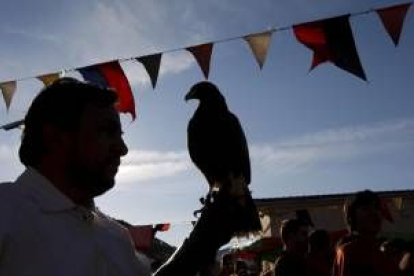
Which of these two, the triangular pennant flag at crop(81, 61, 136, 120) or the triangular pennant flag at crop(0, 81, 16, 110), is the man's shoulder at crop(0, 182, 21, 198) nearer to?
the triangular pennant flag at crop(81, 61, 136, 120)

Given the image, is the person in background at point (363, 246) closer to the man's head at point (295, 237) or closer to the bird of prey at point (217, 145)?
the man's head at point (295, 237)

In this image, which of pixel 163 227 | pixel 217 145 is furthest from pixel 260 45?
pixel 163 227

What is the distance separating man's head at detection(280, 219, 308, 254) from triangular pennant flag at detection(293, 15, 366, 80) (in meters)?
1.86

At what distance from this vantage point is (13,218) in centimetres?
150

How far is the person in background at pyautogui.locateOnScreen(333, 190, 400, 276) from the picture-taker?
4043mm

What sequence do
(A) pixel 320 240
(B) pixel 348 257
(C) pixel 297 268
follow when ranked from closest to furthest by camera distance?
(B) pixel 348 257 < (C) pixel 297 268 < (A) pixel 320 240

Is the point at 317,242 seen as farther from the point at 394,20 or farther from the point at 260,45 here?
the point at 260,45

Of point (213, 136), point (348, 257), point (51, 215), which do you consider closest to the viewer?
point (51, 215)

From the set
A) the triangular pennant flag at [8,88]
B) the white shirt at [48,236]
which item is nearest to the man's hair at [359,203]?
the white shirt at [48,236]

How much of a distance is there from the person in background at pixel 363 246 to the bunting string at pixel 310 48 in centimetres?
220

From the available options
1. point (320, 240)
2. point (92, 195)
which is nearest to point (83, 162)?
point (92, 195)

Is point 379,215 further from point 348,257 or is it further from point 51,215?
point 51,215

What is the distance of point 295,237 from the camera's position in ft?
17.0

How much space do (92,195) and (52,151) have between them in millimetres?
154
